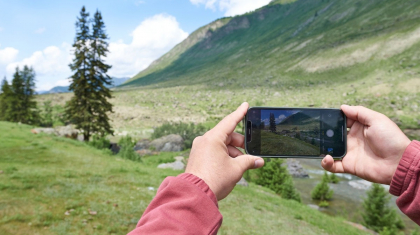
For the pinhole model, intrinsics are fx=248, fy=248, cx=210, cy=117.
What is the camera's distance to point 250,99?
52.8 m

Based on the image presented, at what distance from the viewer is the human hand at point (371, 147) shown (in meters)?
2.68

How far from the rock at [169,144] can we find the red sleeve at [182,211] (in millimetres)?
26157

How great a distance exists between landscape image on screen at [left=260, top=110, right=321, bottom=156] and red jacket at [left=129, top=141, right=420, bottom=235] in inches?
46.3

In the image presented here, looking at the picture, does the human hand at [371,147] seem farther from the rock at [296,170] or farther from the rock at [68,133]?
the rock at [68,133]

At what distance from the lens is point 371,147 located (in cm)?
293

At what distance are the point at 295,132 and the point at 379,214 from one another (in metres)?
15.8

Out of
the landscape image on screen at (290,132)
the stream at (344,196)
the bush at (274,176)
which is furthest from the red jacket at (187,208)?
the bush at (274,176)

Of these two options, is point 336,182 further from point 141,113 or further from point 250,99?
point 141,113

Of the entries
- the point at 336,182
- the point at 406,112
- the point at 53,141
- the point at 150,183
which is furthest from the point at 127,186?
the point at 406,112

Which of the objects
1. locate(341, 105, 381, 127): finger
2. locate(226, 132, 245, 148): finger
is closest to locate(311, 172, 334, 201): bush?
locate(341, 105, 381, 127): finger

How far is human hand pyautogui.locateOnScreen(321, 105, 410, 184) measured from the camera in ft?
8.79

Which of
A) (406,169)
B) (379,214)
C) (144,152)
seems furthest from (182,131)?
(406,169)

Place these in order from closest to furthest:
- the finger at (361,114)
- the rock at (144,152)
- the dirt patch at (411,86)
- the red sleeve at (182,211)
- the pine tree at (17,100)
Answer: the red sleeve at (182,211)
the finger at (361,114)
the rock at (144,152)
the dirt patch at (411,86)
the pine tree at (17,100)

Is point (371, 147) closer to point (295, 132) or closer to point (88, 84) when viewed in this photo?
point (295, 132)
